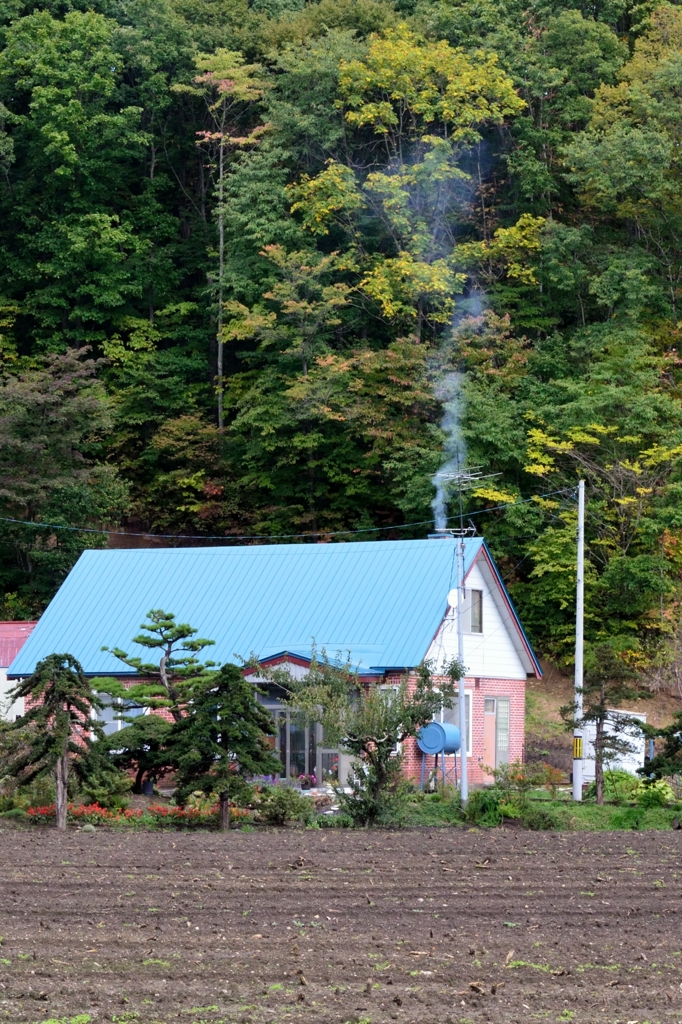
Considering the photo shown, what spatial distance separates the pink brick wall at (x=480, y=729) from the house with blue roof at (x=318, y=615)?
4 cm

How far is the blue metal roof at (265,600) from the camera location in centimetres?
3072

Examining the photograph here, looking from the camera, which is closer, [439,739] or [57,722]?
[57,722]

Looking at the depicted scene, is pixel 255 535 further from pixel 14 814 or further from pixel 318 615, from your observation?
pixel 14 814

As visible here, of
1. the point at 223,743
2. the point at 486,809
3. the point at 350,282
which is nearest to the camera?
the point at 223,743

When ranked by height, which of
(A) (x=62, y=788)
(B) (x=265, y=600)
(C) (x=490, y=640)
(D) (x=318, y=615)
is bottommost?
(A) (x=62, y=788)

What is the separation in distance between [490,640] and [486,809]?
10.3 metres

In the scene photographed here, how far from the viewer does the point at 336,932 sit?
12.4 m

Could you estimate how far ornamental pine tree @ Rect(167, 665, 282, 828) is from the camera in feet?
71.1

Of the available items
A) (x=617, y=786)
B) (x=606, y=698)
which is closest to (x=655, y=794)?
(x=606, y=698)

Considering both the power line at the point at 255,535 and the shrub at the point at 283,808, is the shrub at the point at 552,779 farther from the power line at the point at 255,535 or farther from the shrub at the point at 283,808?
the power line at the point at 255,535

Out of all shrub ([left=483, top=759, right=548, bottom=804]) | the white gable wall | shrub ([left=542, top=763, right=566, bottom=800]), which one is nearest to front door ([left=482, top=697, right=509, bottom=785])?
the white gable wall

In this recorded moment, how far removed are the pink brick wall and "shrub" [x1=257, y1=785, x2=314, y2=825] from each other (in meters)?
6.35

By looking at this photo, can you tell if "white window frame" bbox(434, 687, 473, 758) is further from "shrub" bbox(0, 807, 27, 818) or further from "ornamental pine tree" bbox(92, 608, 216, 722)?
"shrub" bbox(0, 807, 27, 818)

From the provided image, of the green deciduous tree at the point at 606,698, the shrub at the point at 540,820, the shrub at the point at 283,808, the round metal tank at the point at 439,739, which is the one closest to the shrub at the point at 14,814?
the shrub at the point at 283,808
